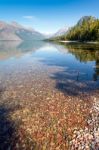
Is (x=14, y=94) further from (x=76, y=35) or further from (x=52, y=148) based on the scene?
(x=76, y=35)

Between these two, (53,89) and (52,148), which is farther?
(53,89)

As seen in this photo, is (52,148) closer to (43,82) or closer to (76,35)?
(43,82)

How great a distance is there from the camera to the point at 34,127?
1580 cm

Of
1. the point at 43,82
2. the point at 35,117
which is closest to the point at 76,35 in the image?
the point at 43,82

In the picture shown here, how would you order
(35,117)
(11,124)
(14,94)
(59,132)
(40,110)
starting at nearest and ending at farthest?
(59,132), (11,124), (35,117), (40,110), (14,94)

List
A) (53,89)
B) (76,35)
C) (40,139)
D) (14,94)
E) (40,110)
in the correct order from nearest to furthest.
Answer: (40,139) → (40,110) → (14,94) → (53,89) → (76,35)

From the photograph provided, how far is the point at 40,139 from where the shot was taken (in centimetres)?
1412

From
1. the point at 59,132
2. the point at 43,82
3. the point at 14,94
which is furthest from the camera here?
the point at 43,82

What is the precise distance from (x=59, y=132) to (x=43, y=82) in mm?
15207

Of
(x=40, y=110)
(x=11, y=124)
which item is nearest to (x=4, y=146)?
(x=11, y=124)

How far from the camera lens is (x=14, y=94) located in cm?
2388

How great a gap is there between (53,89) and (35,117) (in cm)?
893

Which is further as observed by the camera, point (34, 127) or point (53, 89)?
point (53, 89)

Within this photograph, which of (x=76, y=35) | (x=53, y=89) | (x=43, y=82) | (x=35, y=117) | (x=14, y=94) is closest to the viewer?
(x=35, y=117)
